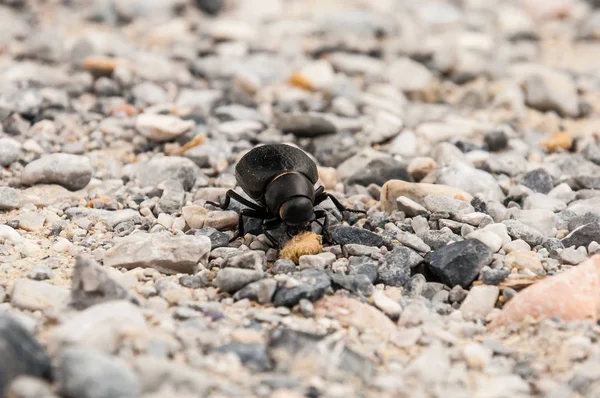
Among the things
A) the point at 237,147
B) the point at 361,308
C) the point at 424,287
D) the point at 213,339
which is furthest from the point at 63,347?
the point at 237,147

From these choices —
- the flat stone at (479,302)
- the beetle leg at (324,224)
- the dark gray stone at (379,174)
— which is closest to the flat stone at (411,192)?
the dark gray stone at (379,174)

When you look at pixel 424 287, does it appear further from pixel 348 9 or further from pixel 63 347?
pixel 348 9

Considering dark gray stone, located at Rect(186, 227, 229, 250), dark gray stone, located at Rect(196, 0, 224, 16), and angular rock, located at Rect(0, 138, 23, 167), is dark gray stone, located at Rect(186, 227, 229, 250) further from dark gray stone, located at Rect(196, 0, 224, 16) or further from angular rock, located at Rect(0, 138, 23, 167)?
dark gray stone, located at Rect(196, 0, 224, 16)

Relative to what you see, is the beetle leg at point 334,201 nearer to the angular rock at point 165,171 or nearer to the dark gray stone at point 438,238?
Answer: the dark gray stone at point 438,238

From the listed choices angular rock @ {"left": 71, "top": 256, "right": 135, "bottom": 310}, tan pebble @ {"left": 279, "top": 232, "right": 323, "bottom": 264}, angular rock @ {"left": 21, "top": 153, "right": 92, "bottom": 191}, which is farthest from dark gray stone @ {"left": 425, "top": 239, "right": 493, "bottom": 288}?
angular rock @ {"left": 21, "top": 153, "right": 92, "bottom": 191}

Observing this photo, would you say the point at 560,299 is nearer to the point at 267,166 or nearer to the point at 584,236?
the point at 584,236
